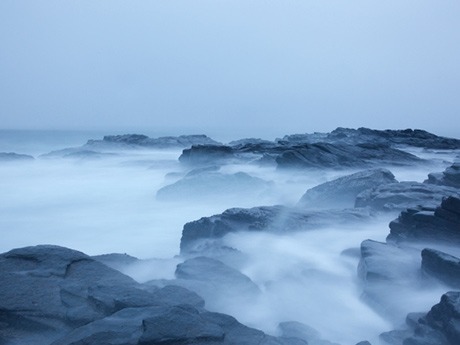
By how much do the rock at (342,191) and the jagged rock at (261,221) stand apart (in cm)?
208

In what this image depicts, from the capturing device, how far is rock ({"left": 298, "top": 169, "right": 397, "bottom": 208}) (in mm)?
11617

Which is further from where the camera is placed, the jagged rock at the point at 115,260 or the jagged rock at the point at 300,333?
the jagged rock at the point at 115,260

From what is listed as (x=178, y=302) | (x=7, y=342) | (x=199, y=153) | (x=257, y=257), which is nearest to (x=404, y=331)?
(x=178, y=302)

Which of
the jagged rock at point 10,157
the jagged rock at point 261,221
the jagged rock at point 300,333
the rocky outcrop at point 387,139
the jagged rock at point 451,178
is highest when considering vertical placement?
the rocky outcrop at point 387,139

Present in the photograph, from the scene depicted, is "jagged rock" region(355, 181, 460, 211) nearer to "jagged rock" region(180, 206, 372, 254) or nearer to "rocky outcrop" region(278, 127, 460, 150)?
"jagged rock" region(180, 206, 372, 254)

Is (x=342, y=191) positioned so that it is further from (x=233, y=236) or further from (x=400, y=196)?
(x=233, y=236)

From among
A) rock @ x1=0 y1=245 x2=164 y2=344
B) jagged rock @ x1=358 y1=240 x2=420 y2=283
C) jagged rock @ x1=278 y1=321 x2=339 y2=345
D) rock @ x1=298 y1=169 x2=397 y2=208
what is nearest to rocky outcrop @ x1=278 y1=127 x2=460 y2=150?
rock @ x1=298 y1=169 x2=397 y2=208

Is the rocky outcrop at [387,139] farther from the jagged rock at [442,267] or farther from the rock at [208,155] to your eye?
the jagged rock at [442,267]

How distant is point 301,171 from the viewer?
56.5 ft

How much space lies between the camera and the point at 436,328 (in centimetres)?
430

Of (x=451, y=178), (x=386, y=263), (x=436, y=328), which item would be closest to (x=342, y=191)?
(x=451, y=178)

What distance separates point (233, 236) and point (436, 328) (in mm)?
4410

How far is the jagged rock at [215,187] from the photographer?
14.2 meters

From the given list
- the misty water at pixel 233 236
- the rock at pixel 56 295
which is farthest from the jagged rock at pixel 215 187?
the rock at pixel 56 295
